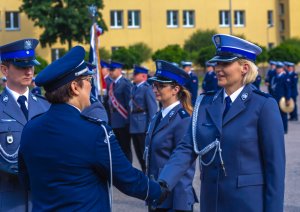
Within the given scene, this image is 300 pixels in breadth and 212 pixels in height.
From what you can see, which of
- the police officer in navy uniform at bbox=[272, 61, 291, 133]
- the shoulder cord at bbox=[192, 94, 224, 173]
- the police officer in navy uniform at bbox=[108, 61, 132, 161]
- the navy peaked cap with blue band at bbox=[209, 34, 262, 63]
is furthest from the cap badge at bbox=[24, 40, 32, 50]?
the police officer in navy uniform at bbox=[272, 61, 291, 133]

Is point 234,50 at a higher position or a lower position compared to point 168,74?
higher

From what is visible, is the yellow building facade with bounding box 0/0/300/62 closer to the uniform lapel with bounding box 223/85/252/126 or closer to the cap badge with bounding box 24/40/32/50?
the cap badge with bounding box 24/40/32/50

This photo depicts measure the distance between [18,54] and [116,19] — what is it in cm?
6325

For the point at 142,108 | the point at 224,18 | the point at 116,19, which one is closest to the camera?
the point at 142,108

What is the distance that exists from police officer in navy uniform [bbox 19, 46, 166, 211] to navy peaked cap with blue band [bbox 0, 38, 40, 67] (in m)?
1.63

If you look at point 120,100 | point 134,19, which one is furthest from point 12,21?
point 120,100

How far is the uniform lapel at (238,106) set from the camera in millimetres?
5230

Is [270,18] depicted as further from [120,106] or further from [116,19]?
[120,106]

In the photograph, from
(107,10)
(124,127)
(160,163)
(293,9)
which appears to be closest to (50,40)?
(107,10)

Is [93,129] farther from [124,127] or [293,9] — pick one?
[293,9]

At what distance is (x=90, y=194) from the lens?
415 cm

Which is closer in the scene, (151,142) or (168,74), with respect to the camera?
(151,142)

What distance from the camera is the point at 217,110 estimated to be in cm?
532

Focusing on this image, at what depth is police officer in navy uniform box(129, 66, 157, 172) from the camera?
12.7 meters
